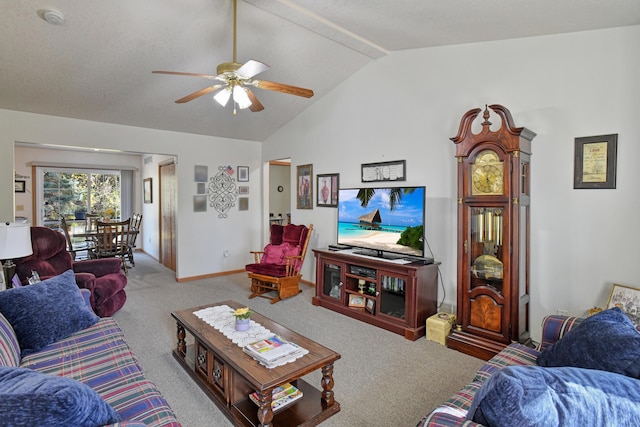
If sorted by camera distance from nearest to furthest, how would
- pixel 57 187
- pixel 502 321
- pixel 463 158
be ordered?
pixel 502 321, pixel 463 158, pixel 57 187

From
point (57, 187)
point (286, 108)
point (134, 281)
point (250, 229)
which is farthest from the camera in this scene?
point (57, 187)

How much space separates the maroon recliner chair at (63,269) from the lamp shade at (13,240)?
2.64 ft

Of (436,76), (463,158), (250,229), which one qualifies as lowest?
(250,229)

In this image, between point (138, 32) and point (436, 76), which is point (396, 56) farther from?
point (138, 32)

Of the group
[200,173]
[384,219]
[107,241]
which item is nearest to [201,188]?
[200,173]

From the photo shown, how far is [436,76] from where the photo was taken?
3766 millimetres

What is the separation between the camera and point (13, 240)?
2.76 metres

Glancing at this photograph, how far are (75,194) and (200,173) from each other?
4.03 metres

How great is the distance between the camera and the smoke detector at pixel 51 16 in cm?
273

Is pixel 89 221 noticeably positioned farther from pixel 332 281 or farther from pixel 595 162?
pixel 595 162

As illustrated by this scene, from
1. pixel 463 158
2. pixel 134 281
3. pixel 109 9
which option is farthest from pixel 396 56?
pixel 134 281

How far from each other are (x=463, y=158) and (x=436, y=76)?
1.19 metres

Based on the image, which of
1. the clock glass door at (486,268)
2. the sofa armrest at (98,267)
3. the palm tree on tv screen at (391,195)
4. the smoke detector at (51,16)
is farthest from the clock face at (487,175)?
the sofa armrest at (98,267)

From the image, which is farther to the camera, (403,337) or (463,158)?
(403,337)
